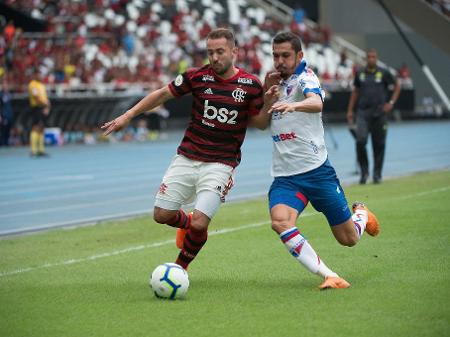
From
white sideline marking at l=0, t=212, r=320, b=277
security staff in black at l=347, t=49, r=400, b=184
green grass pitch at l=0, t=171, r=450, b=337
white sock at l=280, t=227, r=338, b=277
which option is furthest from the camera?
security staff in black at l=347, t=49, r=400, b=184

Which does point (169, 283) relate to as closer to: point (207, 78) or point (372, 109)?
point (207, 78)

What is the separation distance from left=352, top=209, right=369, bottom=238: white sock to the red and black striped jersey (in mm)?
1193

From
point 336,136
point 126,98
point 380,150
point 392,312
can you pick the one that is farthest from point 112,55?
point 392,312

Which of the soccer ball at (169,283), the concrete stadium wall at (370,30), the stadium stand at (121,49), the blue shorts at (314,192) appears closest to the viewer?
the soccer ball at (169,283)

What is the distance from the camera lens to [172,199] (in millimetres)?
8312

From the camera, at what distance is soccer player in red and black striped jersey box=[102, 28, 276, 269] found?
8086 millimetres

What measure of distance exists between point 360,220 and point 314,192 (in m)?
0.91

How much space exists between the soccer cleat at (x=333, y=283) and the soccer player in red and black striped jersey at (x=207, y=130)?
1075 millimetres

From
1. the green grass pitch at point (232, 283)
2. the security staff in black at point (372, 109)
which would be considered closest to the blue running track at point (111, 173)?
the security staff in black at point (372, 109)

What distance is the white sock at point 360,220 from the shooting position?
336 inches

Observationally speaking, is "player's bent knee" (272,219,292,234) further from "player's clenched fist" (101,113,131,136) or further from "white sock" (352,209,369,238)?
"player's clenched fist" (101,113,131,136)

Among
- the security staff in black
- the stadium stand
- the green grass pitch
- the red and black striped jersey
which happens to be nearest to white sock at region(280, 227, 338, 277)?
the green grass pitch

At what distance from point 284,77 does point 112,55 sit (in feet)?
88.6

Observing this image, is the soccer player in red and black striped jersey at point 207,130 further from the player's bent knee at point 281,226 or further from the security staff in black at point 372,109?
the security staff in black at point 372,109
